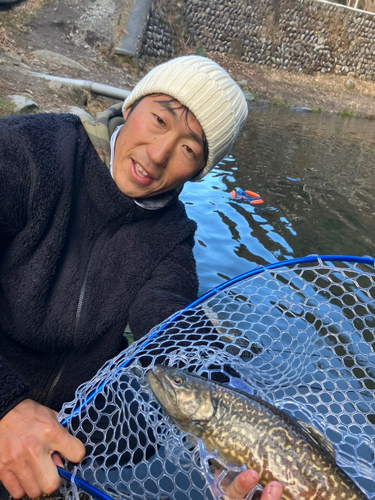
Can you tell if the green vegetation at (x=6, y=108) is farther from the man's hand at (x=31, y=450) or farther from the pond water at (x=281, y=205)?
the man's hand at (x=31, y=450)

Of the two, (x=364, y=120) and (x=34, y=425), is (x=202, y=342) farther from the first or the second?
(x=364, y=120)

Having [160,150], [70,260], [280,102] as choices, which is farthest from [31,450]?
[280,102]

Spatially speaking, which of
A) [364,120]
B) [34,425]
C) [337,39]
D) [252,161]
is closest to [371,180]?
[252,161]

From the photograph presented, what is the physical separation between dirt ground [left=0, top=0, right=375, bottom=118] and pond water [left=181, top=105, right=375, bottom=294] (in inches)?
164

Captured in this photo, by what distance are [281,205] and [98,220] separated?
25.2ft

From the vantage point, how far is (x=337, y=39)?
106 ft

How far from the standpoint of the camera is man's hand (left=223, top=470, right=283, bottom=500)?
171cm

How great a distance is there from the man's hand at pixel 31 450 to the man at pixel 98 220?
0.63m

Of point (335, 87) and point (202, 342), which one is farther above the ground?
point (202, 342)

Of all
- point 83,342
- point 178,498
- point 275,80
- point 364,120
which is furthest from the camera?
point 275,80

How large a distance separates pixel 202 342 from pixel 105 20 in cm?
1979

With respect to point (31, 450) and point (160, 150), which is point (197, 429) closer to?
point (31, 450)

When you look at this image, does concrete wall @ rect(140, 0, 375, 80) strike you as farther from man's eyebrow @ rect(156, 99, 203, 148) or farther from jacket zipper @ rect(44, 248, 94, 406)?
jacket zipper @ rect(44, 248, 94, 406)

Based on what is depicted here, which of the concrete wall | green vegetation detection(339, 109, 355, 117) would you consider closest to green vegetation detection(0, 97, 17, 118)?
the concrete wall
